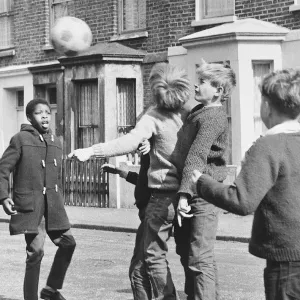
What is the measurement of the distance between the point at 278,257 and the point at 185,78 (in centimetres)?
270

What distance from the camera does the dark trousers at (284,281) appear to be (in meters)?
4.76

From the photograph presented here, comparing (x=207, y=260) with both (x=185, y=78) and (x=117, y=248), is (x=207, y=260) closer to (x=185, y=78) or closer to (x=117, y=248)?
(x=185, y=78)

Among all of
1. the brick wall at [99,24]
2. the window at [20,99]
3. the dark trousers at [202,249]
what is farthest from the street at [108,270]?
the window at [20,99]

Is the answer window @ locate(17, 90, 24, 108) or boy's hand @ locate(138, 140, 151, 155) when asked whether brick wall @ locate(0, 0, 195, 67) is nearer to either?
window @ locate(17, 90, 24, 108)

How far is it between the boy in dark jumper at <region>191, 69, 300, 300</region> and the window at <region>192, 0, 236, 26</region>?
49.0 ft

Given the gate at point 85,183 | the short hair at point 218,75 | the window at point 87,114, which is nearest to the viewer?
the short hair at point 218,75

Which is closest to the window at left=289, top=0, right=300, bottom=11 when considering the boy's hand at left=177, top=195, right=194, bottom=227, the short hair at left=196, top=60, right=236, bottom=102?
the short hair at left=196, top=60, right=236, bottom=102

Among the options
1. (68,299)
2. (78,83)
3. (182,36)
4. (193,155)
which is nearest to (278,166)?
(193,155)

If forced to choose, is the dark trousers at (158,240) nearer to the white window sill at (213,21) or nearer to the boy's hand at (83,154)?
the boy's hand at (83,154)

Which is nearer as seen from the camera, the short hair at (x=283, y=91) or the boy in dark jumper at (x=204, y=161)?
the short hair at (x=283, y=91)

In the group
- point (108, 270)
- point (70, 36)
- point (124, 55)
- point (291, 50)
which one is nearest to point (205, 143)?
point (108, 270)

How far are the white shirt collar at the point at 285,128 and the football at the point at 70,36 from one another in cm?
1585

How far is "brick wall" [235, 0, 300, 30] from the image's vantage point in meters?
18.5

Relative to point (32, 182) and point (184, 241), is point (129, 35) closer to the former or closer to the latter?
point (32, 182)
